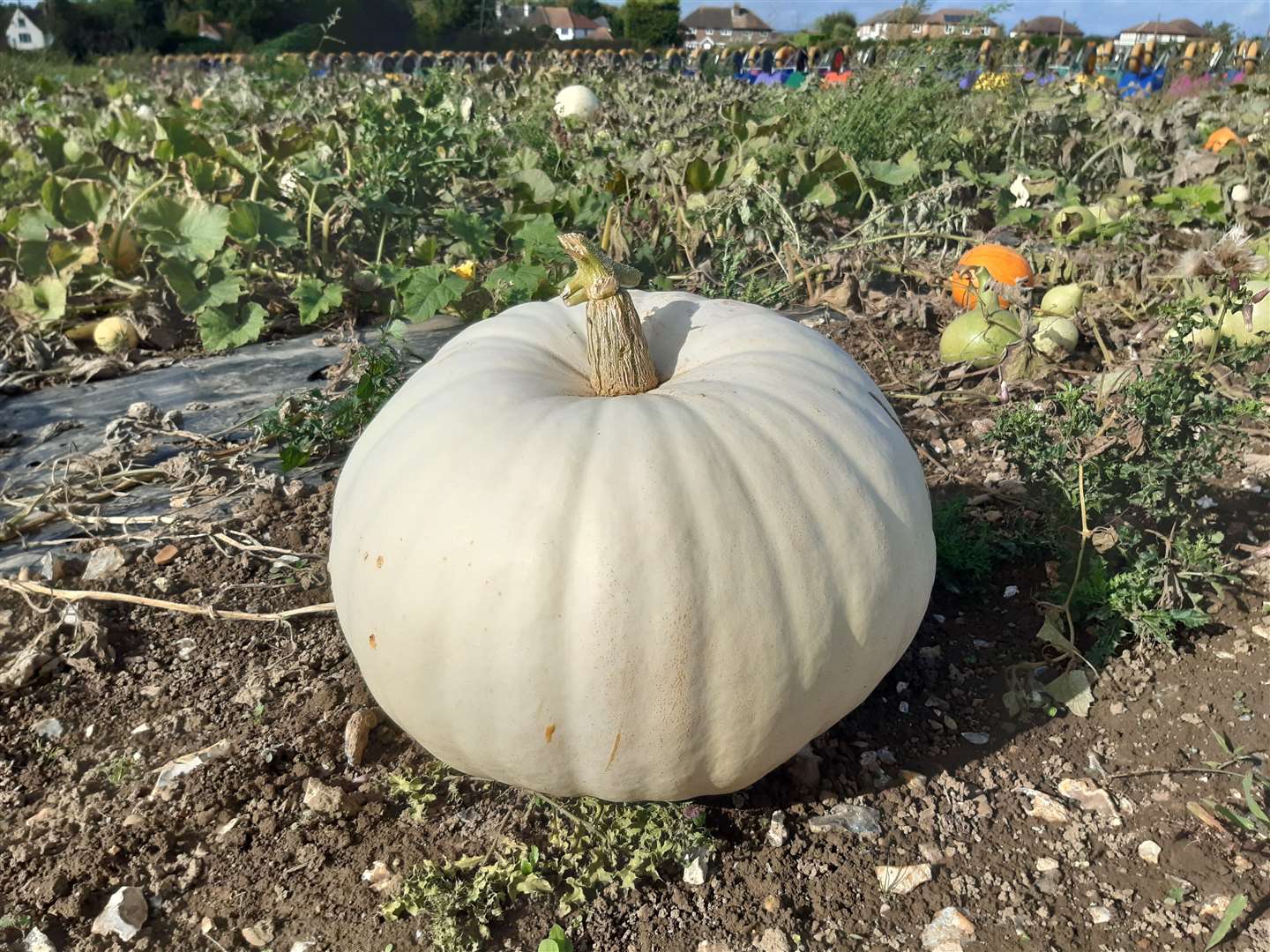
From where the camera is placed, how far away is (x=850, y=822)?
196 cm

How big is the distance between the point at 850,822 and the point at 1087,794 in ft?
1.65

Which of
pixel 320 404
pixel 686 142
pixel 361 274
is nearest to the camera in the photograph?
pixel 320 404

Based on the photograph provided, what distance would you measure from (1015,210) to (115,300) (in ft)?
15.1

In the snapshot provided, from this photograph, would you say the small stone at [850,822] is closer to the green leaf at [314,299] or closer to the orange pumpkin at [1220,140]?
the green leaf at [314,299]

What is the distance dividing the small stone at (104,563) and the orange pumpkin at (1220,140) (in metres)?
6.78

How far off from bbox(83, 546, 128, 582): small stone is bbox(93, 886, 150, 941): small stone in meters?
1.16

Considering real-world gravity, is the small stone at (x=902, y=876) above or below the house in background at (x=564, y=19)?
above

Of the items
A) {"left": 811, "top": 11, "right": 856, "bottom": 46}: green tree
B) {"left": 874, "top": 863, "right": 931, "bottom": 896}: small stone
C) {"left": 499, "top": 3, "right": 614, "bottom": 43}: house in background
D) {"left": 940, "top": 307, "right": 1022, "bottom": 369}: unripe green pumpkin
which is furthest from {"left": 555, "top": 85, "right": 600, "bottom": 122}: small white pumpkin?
{"left": 499, "top": 3, "right": 614, "bottom": 43}: house in background

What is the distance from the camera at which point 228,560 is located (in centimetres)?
281

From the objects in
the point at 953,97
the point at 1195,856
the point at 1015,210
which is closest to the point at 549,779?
the point at 1195,856

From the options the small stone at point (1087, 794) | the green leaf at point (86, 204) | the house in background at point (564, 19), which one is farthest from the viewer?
the house in background at point (564, 19)

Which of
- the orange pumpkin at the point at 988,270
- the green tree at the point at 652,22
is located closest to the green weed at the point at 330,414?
the orange pumpkin at the point at 988,270

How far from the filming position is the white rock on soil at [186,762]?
2085 millimetres

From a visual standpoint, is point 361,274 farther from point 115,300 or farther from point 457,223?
point 115,300
